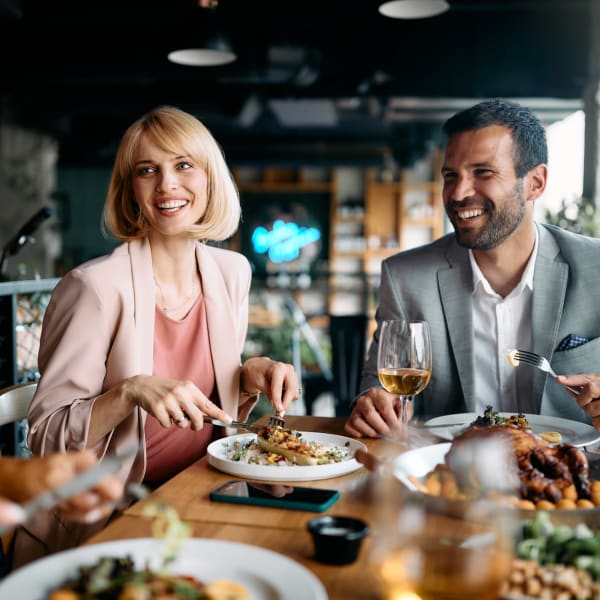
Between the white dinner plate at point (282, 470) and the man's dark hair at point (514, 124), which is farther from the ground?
the man's dark hair at point (514, 124)

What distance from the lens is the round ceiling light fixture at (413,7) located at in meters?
3.71

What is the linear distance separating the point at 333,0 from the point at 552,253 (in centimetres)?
350

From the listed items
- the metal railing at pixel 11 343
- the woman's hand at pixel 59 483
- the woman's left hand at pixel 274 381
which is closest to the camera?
the woman's hand at pixel 59 483

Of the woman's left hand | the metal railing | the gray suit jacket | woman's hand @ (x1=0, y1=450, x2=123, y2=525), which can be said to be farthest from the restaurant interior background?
woman's hand @ (x1=0, y1=450, x2=123, y2=525)

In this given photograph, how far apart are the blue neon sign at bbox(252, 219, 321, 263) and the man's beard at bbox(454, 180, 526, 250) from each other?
35.7 ft

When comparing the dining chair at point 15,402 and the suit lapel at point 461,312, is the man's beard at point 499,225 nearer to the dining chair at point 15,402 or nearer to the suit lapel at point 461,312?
the suit lapel at point 461,312

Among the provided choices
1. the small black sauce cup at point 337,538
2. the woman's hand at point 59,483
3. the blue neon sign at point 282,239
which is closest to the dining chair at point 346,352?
the small black sauce cup at point 337,538

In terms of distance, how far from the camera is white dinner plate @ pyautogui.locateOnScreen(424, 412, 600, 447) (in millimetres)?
1451

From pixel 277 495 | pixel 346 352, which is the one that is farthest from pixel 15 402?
pixel 346 352

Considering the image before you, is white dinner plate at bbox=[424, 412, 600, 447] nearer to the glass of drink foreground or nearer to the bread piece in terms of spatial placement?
the bread piece

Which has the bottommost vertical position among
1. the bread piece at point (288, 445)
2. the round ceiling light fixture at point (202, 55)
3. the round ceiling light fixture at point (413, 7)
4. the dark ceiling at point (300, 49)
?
the bread piece at point (288, 445)

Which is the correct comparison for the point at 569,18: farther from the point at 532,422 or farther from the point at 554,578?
the point at 554,578

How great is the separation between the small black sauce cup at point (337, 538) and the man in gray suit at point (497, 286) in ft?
3.39

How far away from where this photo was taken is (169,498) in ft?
3.93
